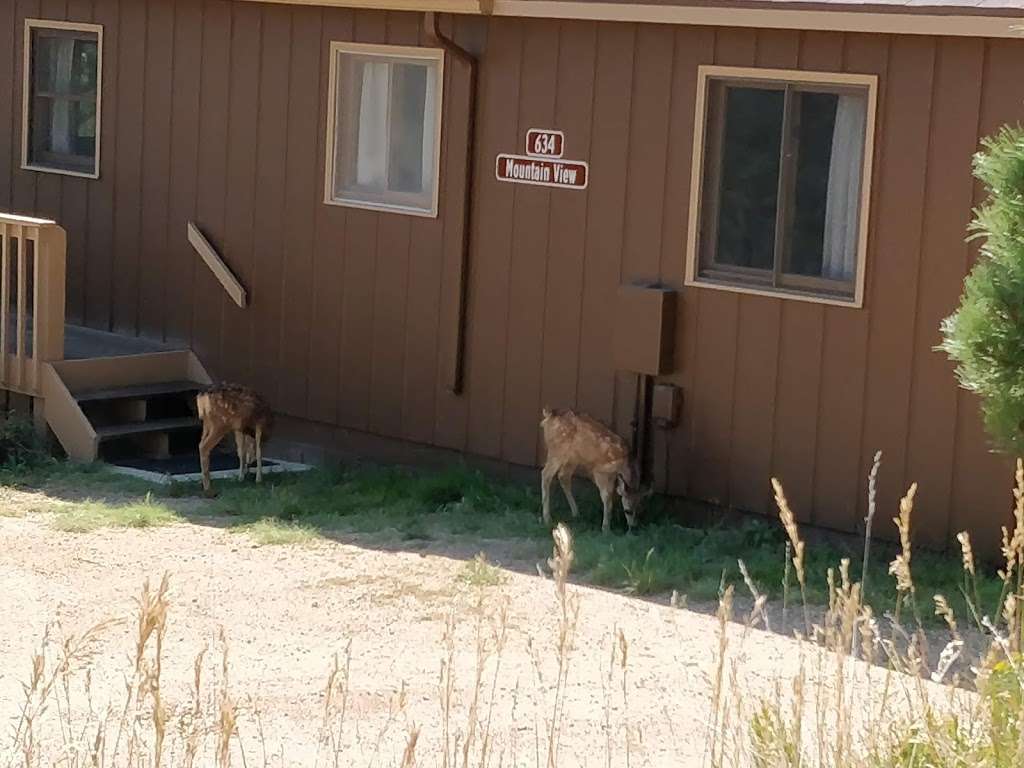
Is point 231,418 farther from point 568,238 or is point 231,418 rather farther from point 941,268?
point 941,268

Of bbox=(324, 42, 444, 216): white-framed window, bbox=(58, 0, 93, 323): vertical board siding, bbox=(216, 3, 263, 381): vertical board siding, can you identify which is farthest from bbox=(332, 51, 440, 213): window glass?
bbox=(58, 0, 93, 323): vertical board siding

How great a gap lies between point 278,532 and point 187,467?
2.30 m

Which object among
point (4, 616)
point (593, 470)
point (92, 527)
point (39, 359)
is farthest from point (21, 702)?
point (39, 359)

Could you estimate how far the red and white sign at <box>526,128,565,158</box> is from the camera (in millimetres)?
10812

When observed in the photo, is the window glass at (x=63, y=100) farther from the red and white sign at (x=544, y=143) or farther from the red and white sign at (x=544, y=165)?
the red and white sign at (x=544, y=143)

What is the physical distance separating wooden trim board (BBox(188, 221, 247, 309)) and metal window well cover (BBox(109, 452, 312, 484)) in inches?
42.2

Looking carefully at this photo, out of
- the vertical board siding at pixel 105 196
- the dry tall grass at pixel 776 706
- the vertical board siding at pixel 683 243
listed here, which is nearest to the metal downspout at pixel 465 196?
the vertical board siding at pixel 683 243

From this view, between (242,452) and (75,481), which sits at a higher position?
(242,452)

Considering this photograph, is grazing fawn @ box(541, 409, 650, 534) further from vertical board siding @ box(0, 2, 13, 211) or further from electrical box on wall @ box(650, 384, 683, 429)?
vertical board siding @ box(0, 2, 13, 211)

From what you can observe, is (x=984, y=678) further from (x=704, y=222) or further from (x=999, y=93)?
(x=704, y=222)

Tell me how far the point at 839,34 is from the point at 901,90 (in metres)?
0.45

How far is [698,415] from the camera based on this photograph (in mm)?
10305

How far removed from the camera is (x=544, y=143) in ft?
35.7

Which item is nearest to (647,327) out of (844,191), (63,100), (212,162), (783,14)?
→ (844,191)
